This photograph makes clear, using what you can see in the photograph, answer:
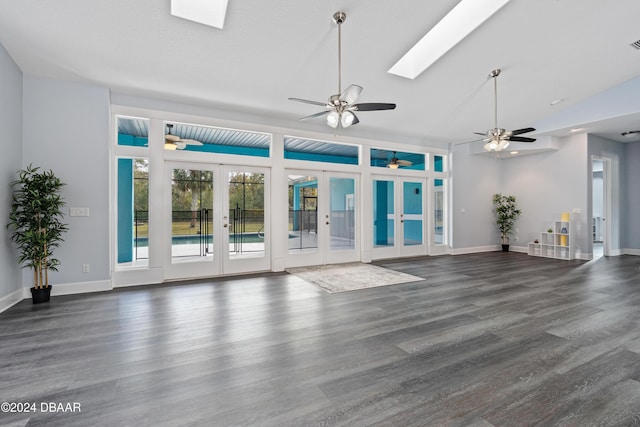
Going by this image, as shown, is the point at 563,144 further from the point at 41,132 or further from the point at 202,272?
the point at 41,132

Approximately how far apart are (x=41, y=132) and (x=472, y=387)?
5.87 m

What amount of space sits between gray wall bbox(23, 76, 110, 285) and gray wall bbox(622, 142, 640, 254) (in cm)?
1157

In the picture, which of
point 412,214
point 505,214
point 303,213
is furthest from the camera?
point 505,214

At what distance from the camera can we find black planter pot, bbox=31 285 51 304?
389 centimetres

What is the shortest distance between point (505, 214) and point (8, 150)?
10.3m

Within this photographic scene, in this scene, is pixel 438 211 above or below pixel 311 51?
below

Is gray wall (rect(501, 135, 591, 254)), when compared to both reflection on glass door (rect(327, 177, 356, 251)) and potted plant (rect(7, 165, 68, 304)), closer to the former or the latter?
reflection on glass door (rect(327, 177, 356, 251))

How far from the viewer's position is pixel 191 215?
17.5 feet

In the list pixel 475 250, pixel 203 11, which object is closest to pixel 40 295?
pixel 203 11

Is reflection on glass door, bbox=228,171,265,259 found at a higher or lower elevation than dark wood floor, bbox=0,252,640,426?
higher

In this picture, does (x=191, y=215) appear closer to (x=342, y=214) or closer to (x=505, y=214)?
(x=342, y=214)

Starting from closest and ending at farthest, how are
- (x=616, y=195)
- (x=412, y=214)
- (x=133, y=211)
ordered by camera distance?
(x=133, y=211)
(x=616, y=195)
(x=412, y=214)

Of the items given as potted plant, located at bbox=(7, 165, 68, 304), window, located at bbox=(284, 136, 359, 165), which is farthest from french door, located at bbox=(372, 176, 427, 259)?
potted plant, located at bbox=(7, 165, 68, 304)

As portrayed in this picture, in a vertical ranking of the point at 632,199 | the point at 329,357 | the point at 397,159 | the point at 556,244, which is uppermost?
the point at 397,159
